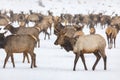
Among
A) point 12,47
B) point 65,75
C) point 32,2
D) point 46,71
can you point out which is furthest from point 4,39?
point 32,2

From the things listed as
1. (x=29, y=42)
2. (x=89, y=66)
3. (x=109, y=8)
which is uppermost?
(x=29, y=42)

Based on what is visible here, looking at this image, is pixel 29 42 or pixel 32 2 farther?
pixel 32 2

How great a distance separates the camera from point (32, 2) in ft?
282

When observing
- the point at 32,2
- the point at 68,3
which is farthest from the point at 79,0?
the point at 32,2

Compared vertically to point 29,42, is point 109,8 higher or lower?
lower

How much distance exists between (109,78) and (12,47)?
3.93 metres

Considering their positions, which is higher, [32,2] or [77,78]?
[77,78]

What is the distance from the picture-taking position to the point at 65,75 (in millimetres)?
14602

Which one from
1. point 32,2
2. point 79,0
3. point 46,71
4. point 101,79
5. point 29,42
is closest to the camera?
point 101,79

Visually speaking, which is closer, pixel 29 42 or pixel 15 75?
pixel 15 75

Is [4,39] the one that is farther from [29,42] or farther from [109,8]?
[109,8]

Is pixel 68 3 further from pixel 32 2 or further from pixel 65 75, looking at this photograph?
pixel 65 75

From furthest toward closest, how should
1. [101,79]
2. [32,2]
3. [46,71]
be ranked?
1. [32,2]
2. [46,71]
3. [101,79]

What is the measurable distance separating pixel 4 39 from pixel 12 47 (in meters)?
0.51
